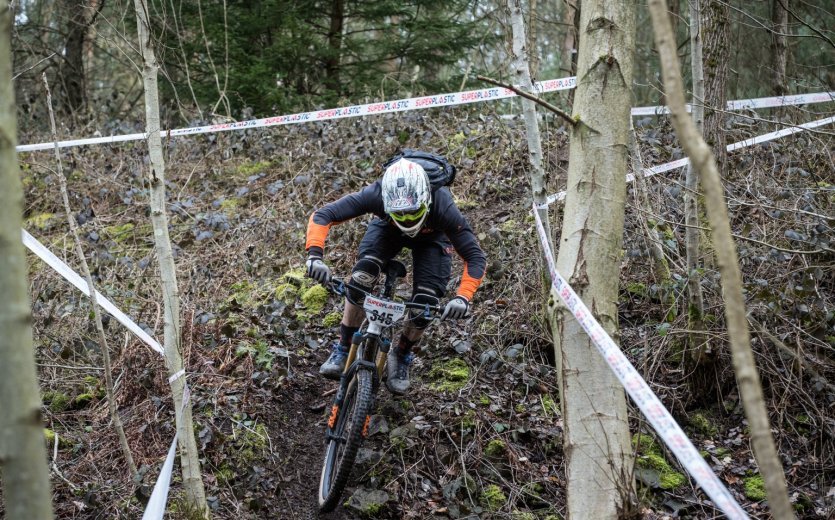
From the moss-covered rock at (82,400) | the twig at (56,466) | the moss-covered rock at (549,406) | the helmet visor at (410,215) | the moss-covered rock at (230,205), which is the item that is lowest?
the moss-covered rock at (549,406)

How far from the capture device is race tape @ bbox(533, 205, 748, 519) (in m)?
2.22

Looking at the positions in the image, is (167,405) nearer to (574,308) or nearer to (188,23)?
(574,308)

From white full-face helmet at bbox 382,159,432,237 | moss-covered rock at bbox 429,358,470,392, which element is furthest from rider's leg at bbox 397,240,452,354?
moss-covered rock at bbox 429,358,470,392

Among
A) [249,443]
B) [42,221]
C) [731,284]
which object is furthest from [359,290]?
[42,221]

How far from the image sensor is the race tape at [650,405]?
87.6 inches

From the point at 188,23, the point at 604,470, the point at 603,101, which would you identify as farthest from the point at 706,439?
the point at 188,23

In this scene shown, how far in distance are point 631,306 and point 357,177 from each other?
416cm

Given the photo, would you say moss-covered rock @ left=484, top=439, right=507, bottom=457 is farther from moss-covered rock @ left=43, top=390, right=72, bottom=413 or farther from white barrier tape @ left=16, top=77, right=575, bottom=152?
white barrier tape @ left=16, top=77, right=575, bottom=152

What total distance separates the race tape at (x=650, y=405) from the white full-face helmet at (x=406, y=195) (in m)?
1.60

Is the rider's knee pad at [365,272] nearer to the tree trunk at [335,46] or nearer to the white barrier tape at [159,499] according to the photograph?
the white barrier tape at [159,499]

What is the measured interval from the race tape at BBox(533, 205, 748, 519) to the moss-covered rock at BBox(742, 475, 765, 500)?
85.6 inches

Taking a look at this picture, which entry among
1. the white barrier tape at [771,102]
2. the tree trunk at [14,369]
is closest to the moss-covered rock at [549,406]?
the tree trunk at [14,369]

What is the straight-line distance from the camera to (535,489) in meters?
4.66

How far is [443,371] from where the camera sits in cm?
586
